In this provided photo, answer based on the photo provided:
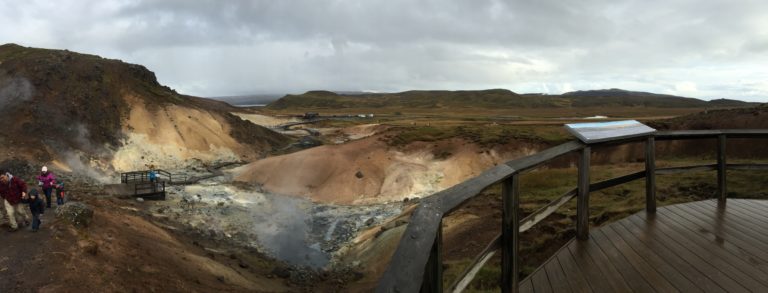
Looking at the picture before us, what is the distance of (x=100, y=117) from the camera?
37500 mm

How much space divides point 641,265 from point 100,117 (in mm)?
42336

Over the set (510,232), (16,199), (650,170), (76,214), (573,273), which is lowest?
(76,214)

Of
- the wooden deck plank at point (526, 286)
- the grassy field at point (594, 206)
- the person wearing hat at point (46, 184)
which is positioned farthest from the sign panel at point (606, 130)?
the person wearing hat at point (46, 184)

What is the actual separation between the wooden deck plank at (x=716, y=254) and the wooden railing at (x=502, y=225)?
1.89 ft

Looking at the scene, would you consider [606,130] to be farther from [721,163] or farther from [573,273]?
[721,163]

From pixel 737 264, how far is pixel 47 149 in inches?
1460

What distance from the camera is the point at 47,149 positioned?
100ft

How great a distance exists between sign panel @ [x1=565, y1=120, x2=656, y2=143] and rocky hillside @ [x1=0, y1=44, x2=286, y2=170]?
33292 millimetres

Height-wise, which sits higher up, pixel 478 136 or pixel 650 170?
pixel 650 170

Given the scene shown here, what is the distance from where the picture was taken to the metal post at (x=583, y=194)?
4.64m

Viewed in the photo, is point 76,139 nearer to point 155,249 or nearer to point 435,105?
point 155,249

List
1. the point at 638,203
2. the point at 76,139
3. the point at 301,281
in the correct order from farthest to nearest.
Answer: the point at 76,139 < the point at 301,281 < the point at 638,203

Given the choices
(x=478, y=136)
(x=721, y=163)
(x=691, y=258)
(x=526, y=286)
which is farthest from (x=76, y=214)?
(x=478, y=136)

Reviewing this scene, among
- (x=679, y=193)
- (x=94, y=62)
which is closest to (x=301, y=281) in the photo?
(x=679, y=193)
